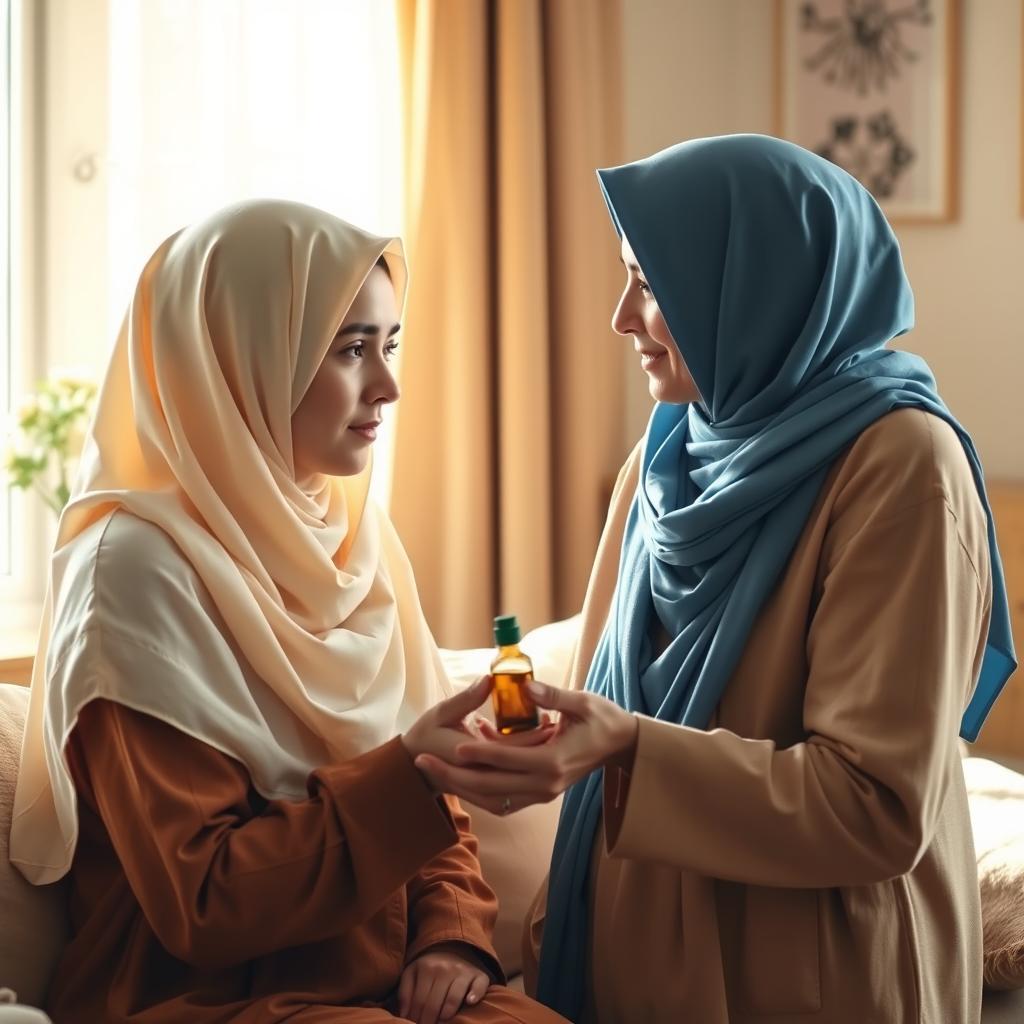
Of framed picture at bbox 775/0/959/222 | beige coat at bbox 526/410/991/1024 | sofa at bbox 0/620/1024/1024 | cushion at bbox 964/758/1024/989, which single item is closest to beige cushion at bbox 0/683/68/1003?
sofa at bbox 0/620/1024/1024

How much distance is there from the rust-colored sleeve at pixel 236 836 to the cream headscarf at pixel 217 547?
36 millimetres

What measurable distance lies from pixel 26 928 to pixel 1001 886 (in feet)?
4.18

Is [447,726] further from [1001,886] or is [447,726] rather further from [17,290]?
[17,290]

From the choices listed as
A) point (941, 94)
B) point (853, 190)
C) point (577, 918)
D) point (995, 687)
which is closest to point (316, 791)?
point (577, 918)

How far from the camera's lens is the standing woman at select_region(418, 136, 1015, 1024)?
1.39 m

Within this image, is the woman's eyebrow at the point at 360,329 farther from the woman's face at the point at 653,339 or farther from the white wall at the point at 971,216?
the white wall at the point at 971,216

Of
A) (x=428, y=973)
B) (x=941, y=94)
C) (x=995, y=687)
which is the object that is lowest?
(x=428, y=973)

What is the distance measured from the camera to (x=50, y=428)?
2.79 m

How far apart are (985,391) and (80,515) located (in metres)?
2.77

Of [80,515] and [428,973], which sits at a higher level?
[80,515]

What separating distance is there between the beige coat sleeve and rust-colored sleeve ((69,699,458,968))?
260 mm

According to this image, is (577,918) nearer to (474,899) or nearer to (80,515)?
(474,899)

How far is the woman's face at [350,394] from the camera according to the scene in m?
1.67

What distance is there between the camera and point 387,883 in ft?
4.79
